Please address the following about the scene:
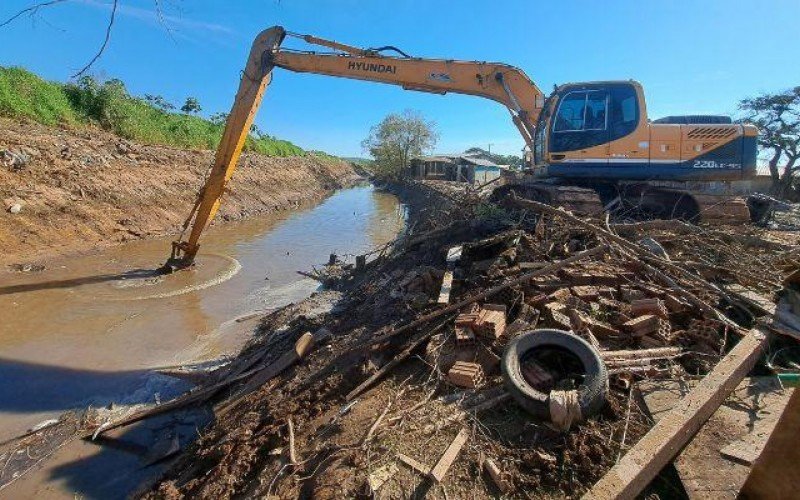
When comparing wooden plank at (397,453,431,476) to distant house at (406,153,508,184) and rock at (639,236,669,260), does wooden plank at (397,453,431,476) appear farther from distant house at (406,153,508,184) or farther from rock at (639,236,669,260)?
distant house at (406,153,508,184)

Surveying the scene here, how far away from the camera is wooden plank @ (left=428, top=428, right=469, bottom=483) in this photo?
9.50 feet

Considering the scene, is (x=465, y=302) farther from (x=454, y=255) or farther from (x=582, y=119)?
(x=582, y=119)

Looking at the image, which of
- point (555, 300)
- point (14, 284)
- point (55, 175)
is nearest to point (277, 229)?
point (55, 175)

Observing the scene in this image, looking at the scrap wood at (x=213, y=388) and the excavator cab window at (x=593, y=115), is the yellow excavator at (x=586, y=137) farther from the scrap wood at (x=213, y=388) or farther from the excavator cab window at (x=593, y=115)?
the scrap wood at (x=213, y=388)

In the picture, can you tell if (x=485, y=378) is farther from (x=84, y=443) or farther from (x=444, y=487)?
(x=84, y=443)

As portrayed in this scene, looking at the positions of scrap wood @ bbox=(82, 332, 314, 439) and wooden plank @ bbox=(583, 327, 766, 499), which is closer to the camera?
wooden plank @ bbox=(583, 327, 766, 499)

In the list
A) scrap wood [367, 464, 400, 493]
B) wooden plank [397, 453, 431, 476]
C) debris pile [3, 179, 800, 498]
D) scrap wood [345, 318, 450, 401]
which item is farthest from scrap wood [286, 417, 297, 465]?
wooden plank [397, 453, 431, 476]

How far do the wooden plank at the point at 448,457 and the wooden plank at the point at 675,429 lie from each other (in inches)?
34.0

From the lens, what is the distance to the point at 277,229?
18.1m

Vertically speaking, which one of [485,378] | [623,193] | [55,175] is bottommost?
[485,378]

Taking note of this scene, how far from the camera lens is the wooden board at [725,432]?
108 inches

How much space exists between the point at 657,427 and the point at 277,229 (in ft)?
54.6

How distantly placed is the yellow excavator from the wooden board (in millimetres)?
3968

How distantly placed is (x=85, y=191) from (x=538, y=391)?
572 inches
